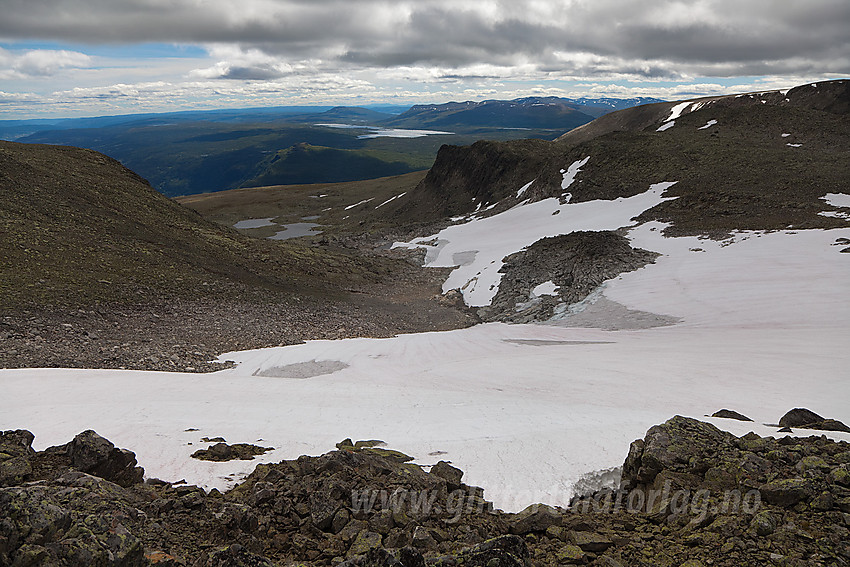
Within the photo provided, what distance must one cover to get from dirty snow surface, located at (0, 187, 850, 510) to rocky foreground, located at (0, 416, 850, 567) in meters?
1.02

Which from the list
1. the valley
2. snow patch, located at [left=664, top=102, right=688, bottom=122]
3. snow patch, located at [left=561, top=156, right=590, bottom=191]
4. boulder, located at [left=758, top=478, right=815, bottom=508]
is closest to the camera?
boulder, located at [left=758, top=478, right=815, bottom=508]

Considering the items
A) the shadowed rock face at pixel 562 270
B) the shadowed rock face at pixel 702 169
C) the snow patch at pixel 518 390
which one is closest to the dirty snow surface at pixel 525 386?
the snow patch at pixel 518 390

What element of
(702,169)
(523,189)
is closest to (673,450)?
(702,169)

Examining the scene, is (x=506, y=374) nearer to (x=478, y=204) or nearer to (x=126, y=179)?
(x=126, y=179)

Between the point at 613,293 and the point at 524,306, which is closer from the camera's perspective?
the point at 613,293

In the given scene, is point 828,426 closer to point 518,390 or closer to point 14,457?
point 518,390

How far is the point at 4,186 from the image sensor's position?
107 feet

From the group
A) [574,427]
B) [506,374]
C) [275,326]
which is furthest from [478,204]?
[574,427]

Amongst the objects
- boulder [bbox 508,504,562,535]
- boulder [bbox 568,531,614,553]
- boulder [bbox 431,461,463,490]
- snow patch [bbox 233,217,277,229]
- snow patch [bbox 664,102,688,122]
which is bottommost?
snow patch [bbox 233,217,277,229]

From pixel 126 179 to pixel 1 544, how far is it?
1803 inches

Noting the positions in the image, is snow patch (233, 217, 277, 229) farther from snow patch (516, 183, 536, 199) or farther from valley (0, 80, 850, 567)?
snow patch (516, 183, 536, 199)

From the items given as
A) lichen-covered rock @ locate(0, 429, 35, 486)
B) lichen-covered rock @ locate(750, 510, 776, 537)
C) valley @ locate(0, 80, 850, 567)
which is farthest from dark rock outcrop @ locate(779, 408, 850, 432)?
lichen-covered rock @ locate(0, 429, 35, 486)

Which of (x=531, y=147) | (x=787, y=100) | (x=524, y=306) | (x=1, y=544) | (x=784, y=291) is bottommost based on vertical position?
(x=524, y=306)

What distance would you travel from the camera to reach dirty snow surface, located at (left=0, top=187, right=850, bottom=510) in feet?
32.3
